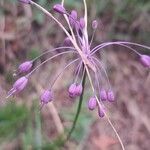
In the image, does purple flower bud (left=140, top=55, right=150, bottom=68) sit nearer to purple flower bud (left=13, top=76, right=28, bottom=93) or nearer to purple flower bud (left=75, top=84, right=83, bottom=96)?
purple flower bud (left=75, top=84, right=83, bottom=96)

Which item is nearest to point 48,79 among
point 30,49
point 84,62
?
point 30,49

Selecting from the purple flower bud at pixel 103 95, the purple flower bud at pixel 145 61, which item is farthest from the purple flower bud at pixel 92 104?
the purple flower bud at pixel 145 61

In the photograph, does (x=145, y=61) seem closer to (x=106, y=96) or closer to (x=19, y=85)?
(x=106, y=96)

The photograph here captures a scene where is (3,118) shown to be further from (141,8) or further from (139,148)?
(141,8)

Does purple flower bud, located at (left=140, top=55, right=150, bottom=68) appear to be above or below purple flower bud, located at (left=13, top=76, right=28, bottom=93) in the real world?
below

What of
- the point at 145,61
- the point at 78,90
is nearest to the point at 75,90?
the point at 78,90

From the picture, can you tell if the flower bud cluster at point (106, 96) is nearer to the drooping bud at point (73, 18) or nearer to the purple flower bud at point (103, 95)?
the purple flower bud at point (103, 95)

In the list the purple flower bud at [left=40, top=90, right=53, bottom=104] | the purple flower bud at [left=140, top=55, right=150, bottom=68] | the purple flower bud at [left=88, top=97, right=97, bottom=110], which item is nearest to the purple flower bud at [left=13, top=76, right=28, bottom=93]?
the purple flower bud at [left=40, top=90, right=53, bottom=104]

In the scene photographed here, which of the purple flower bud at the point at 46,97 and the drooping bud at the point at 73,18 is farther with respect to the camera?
the drooping bud at the point at 73,18

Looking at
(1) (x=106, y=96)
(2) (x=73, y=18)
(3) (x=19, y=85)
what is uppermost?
(2) (x=73, y=18)

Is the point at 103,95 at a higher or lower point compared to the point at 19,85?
lower

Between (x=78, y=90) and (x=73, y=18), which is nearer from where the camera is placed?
(x=78, y=90)

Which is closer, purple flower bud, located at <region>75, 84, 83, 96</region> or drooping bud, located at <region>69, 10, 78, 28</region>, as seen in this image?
purple flower bud, located at <region>75, 84, 83, 96</region>

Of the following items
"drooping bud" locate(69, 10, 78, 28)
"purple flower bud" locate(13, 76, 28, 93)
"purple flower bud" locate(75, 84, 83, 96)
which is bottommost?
"purple flower bud" locate(75, 84, 83, 96)
